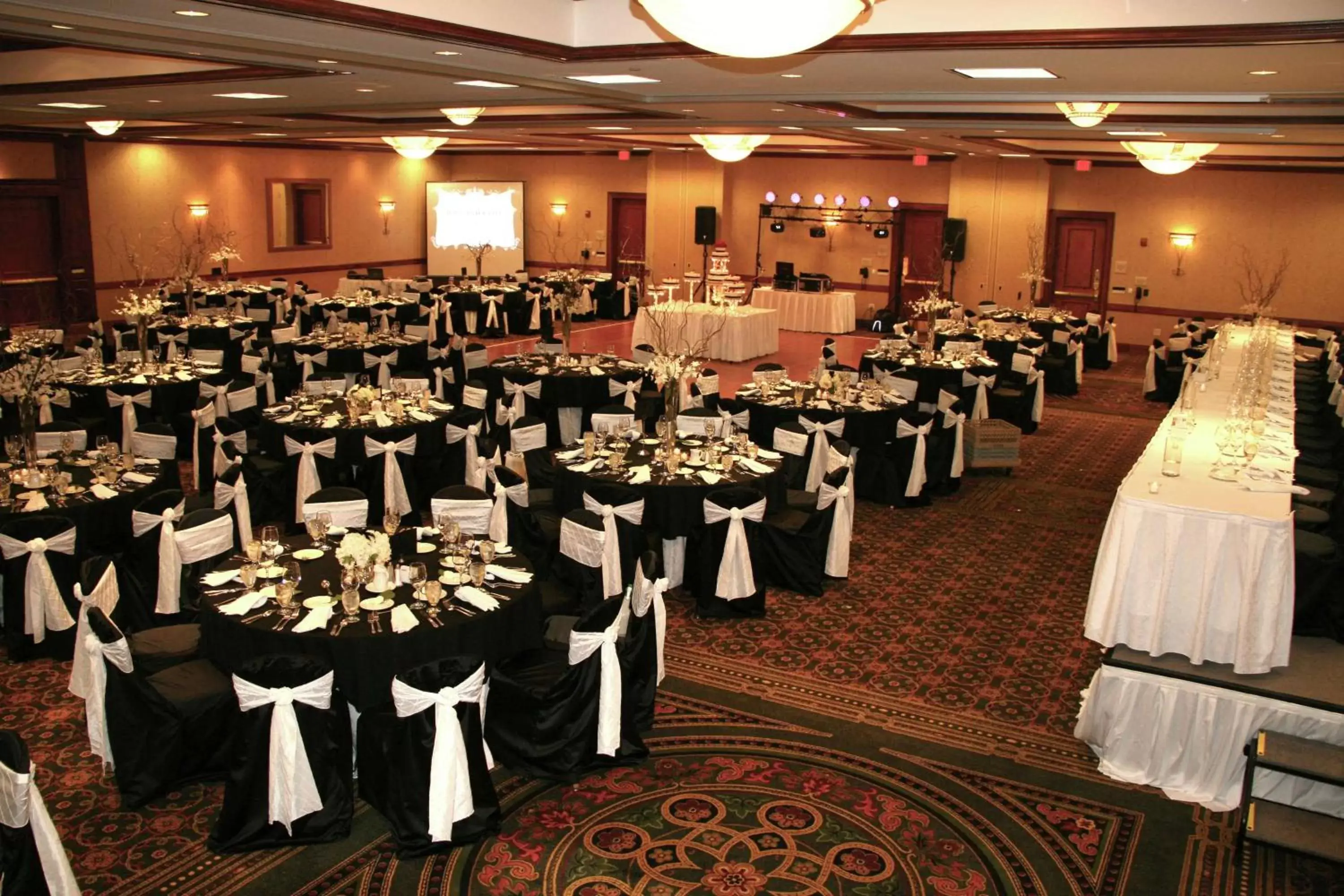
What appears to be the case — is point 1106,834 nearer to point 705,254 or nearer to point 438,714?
point 438,714

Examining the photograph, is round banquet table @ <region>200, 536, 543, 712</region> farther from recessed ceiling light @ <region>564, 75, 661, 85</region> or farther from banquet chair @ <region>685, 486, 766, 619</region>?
recessed ceiling light @ <region>564, 75, 661, 85</region>

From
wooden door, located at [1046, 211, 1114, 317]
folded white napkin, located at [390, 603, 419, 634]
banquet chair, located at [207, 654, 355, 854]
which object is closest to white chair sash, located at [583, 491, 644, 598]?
folded white napkin, located at [390, 603, 419, 634]

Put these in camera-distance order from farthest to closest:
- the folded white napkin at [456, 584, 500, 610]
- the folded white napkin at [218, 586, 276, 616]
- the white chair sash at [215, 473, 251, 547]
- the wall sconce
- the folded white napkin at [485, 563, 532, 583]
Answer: the wall sconce, the white chair sash at [215, 473, 251, 547], the folded white napkin at [485, 563, 532, 583], the folded white napkin at [456, 584, 500, 610], the folded white napkin at [218, 586, 276, 616]

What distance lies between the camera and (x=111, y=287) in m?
18.5

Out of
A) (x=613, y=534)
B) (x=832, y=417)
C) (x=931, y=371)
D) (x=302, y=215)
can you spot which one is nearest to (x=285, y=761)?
(x=613, y=534)

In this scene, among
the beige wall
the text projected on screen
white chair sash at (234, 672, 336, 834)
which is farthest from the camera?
the text projected on screen

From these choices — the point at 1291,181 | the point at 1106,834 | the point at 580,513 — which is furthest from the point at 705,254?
the point at 1106,834

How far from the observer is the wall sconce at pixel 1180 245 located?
18.8 metres

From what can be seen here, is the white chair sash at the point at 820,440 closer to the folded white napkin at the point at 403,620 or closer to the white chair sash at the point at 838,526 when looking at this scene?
the white chair sash at the point at 838,526

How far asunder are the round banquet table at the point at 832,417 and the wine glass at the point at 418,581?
462cm

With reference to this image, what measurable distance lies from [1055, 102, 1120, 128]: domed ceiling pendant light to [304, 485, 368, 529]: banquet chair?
541cm

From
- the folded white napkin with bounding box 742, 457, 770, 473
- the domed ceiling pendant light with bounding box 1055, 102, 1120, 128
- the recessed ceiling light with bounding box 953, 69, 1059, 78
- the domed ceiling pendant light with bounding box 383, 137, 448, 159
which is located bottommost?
the folded white napkin with bounding box 742, 457, 770, 473

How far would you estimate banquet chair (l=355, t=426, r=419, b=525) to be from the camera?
8406 mm

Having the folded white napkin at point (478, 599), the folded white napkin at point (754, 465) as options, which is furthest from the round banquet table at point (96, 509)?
the folded white napkin at point (754, 465)
